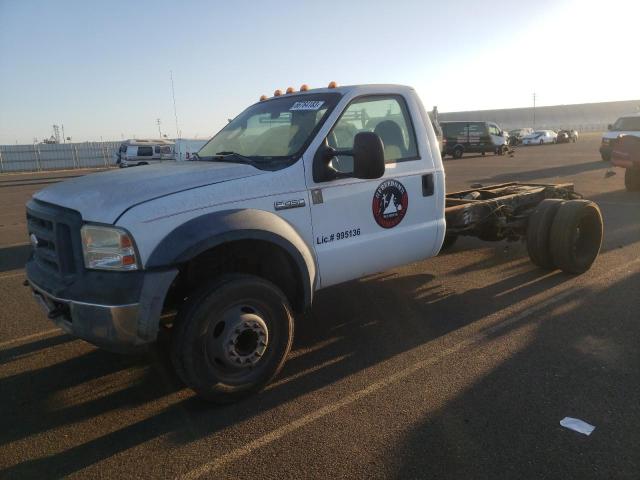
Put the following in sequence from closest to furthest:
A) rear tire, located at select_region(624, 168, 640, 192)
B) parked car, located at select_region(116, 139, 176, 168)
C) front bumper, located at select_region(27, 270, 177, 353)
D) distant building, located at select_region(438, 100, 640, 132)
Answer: front bumper, located at select_region(27, 270, 177, 353)
rear tire, located at select_region(624, 168, 640, 192)
parked car, located at select_region(116, 139, 176, 168)
distant building, located at select_region(438, 100, 640, 132)

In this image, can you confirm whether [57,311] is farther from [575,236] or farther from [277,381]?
[575,236]

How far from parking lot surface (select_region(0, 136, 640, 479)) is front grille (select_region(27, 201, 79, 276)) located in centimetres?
97

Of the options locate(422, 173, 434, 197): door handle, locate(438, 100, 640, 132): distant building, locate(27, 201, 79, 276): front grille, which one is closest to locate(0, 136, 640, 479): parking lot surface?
locate(27, 201, 79, 276): front grille

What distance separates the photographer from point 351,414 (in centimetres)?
322

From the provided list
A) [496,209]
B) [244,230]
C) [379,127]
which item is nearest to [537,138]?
[496,209]

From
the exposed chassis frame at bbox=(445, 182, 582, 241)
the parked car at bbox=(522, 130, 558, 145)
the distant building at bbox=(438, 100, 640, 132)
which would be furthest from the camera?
the distant building at bbox=(438, 100, 640, 132)

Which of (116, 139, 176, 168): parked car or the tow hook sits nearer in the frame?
the tow hook

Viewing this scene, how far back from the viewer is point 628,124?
64.1ft

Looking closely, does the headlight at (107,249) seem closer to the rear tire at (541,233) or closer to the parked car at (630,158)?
the rear tire at (541,233)

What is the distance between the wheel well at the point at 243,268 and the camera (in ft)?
11.3

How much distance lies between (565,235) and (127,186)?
15.1ft

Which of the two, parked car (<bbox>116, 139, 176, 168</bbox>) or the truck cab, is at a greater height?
parked car (<bbox>116, 139, 176, 168</bbox>)

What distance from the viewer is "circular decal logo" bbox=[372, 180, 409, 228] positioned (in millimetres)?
4160

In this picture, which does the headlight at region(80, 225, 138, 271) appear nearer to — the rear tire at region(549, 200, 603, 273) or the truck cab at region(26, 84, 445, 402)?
the truck cab at region(26, 84, 445, 402)
